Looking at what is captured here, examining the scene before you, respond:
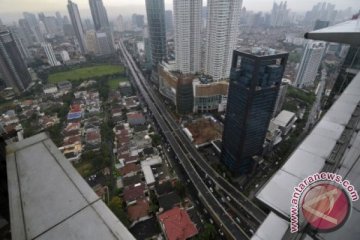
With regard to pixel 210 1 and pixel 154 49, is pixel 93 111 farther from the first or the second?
pixel 210 1

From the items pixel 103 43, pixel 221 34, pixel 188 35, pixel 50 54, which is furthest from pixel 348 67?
pixel 103 43

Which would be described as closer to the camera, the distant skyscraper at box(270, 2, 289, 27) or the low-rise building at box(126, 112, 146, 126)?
the low-rise building at box(126, 112, 146, 126)

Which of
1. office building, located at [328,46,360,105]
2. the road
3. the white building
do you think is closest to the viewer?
office building, located at [328,46,360,105]

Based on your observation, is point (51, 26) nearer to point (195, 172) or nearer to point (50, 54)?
point (50, 54)

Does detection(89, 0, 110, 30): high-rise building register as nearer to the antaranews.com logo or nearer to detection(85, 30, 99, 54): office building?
detection(85, 30, 99, 54): office building

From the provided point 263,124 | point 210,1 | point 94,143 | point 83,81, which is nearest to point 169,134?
point 94,143

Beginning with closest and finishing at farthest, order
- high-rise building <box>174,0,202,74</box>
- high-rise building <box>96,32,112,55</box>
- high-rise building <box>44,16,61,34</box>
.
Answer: high-rise building <box>174,0,202,74</box>, high-rise building <box>96,32,112,55</box>, high-rise building <box>44,16,61,34</box>

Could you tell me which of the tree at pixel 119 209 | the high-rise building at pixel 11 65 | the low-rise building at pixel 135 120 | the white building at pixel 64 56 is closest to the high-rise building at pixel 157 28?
the low-rise building at pixel 135 120

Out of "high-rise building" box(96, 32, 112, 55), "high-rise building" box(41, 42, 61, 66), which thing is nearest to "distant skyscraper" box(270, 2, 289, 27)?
"high-rise building" box(96, 32, 112, 55)
